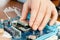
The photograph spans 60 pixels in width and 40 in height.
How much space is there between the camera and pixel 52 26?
1.70 feet

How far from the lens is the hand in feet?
1.68

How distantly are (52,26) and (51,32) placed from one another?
0.04 m

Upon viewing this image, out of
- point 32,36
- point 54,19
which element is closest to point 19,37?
point 32,36

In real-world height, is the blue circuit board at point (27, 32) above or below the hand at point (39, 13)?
below

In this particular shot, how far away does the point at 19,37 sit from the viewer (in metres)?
0.46

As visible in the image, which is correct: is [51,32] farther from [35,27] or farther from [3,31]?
[3,31]

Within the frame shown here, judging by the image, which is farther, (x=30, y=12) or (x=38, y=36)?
(x=30, y=12)

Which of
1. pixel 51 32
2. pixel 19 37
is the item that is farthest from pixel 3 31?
pixel 51 32

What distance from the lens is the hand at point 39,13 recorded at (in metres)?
0.51

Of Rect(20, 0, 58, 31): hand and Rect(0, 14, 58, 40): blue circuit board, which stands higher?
Rect(20, 0, 58, 31): hand

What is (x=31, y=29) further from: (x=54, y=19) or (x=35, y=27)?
(x=54, y=19)

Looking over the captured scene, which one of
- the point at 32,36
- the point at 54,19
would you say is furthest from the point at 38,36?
the point at 54,19

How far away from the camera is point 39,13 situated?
0.54 metres

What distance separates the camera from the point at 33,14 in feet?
1.71
